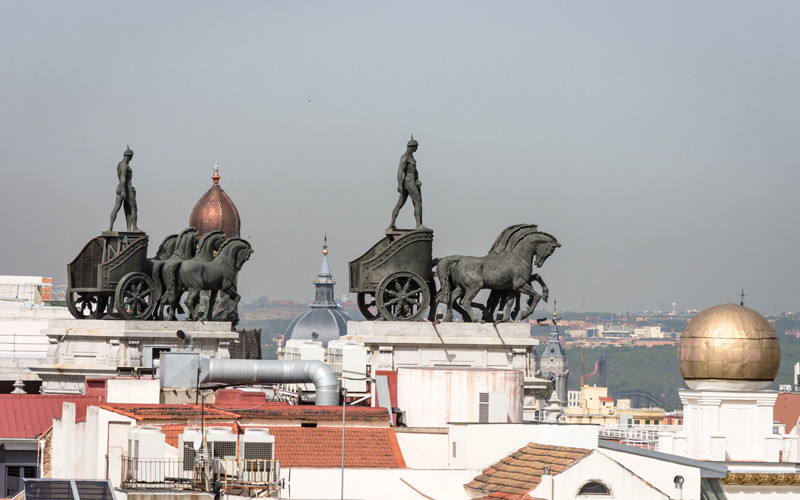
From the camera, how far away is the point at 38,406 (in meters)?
56.8

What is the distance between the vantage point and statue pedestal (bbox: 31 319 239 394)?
6519 centimetres

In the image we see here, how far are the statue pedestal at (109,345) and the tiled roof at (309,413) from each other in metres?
17.0

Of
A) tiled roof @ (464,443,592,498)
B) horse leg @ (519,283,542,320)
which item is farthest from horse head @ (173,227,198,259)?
tiled roof @ (464,443,592,498)

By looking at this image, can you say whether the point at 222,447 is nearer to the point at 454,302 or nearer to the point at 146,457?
→ the point at 146,457

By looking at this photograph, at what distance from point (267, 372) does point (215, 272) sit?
14141 mm

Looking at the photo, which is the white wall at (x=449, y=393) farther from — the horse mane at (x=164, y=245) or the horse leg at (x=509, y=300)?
the horse mane at (x=164, y=245)

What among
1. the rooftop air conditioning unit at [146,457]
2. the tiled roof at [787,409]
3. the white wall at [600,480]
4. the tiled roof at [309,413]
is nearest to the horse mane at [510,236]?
the tiled roof at [309,413]

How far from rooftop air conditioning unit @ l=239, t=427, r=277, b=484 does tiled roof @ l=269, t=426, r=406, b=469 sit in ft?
8.27

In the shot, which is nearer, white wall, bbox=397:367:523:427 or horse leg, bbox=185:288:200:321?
white wall, bbox=397:367:523:427

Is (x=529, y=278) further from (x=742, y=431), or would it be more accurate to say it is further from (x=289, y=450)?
(x=289, y=450)

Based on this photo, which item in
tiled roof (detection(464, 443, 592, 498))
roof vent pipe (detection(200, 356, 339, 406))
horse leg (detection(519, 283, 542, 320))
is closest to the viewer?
tiled roof (detection(464, 443, 592, 498))

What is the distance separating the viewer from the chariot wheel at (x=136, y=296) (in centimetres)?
6569

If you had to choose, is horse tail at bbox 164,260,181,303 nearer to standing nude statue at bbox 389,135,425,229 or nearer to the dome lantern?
standing nude statue at bbox 389,135,425,229

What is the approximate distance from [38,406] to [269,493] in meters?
20.0
